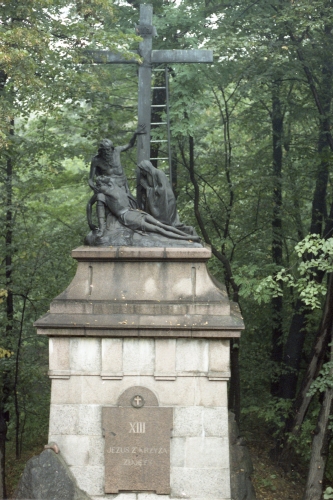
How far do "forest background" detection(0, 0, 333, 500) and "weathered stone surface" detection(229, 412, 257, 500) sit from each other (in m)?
1.24

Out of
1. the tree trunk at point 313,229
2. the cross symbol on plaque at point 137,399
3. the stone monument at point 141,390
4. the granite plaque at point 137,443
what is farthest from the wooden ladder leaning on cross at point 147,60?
the tree trunk at point 313,229

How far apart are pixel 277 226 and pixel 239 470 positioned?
21.1 ft

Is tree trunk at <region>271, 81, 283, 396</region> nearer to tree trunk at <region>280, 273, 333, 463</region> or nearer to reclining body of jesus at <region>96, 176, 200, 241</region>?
tree trunk at <region>280, 273, 333, 463</region>

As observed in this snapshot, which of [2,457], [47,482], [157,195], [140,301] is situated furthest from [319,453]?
[2,457]

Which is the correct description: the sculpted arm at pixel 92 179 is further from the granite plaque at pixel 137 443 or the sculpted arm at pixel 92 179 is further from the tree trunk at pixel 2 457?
the tree trunk at pixel 2 457

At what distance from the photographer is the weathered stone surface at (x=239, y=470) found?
9234 millimetres

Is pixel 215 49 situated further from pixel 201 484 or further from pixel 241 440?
pixel 201 484

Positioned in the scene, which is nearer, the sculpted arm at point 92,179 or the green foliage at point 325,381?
the sculpted arm at point 92,179

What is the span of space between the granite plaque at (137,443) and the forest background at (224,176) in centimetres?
309

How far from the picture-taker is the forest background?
11.2m

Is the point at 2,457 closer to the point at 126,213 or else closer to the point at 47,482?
the point at 47,482

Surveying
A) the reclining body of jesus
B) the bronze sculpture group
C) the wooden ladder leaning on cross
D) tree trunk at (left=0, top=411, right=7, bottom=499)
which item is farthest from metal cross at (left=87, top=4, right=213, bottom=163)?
tree trunk at (left=0, top=411, right=7, bottom=499)

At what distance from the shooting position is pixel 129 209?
27.7 feet

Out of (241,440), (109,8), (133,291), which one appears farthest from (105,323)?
(109,8)
